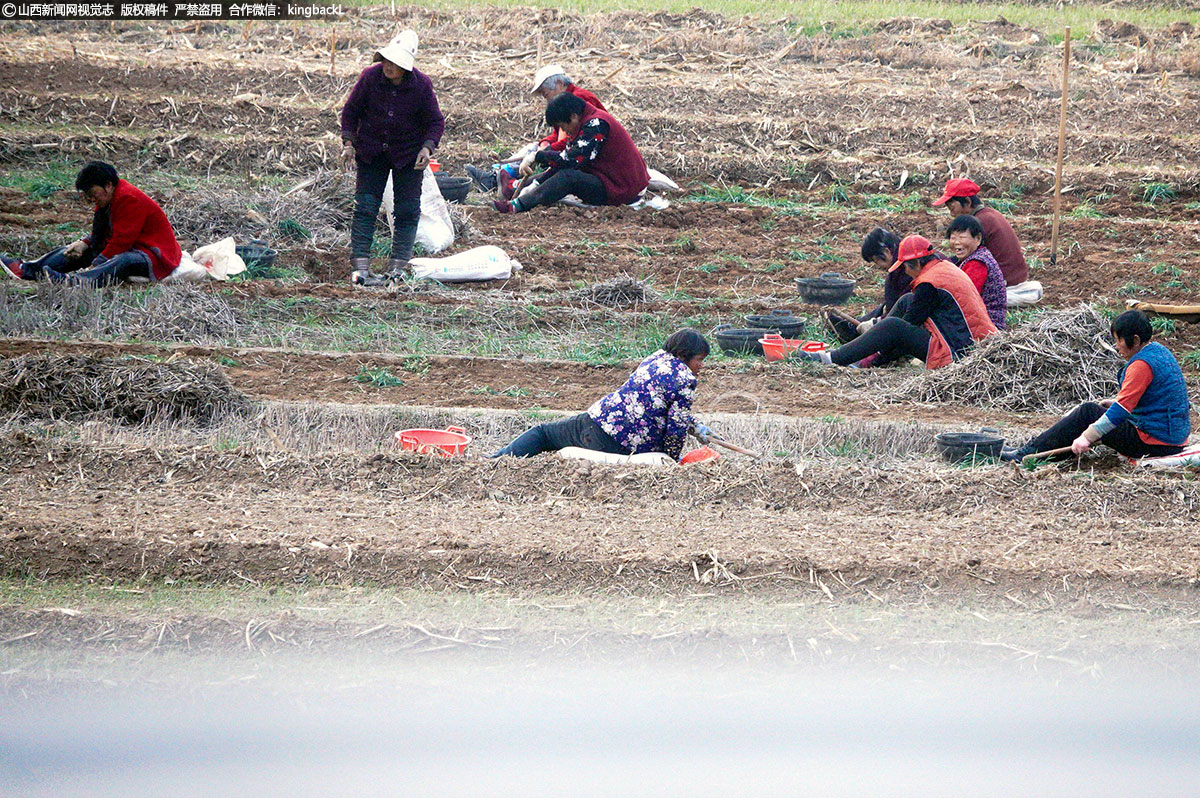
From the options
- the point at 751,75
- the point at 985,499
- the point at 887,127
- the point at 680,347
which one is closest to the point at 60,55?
the point at 751,75

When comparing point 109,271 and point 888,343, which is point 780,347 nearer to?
point 888,343

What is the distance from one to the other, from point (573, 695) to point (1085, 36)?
58.1 ft

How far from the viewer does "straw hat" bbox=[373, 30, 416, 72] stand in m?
7.52

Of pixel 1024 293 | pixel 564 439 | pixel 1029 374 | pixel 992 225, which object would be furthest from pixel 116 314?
pixel 1024 293

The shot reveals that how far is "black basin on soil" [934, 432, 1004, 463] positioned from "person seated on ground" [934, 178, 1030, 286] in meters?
2.06

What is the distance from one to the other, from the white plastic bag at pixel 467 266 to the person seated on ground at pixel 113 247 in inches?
62.2

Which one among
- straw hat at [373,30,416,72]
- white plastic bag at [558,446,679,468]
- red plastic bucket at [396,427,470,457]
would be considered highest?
straw hat at [373,30,416,72]

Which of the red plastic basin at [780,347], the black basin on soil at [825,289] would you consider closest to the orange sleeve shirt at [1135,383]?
the red plastic basin at [780,347]

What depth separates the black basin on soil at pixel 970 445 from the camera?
5.68 metres

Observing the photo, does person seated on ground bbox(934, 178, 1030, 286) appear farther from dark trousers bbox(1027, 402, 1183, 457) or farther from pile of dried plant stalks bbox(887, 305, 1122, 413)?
dark trousers bbox(1027, 402, 1183, 457)

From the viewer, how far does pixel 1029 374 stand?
262 inches

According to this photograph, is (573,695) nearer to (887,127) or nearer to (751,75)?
(887,127)

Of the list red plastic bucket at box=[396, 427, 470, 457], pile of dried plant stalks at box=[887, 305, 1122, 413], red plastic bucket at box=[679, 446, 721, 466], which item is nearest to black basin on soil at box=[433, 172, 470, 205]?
pile of dried plant stalks at box=[887, 305, 1122, 413]

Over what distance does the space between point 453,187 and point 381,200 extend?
2.14m
